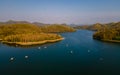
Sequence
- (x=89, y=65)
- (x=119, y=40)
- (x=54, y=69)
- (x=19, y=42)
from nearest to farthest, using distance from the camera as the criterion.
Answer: (x=54, y=69) < (x=89, y=65) < (x=19, y=42) < (x=119, y=40)

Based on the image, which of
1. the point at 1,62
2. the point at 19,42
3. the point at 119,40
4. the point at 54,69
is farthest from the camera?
the point at 119,40

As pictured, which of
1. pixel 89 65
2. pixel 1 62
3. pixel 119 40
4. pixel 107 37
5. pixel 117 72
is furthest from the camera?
pixel 107 37

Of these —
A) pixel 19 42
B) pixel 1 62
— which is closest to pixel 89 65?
pixel 1 62

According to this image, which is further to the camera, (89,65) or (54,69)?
(89,65)

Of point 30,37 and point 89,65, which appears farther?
point 30,37

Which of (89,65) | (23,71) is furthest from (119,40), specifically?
(23,71)

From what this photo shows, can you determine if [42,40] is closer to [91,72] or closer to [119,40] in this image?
[119,40]

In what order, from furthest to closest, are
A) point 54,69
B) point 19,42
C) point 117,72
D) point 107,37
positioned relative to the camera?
point 107,37 → point 19,42 → point 54,69 → point 117,72

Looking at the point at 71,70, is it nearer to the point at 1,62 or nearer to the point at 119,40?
the point at 1,62
